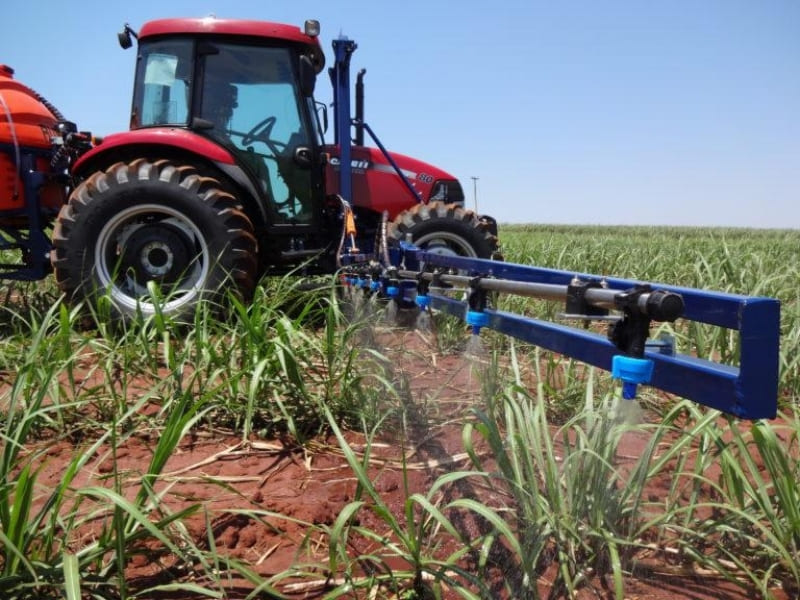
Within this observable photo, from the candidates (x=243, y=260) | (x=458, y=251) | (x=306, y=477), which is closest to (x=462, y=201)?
(x=458, y=251)

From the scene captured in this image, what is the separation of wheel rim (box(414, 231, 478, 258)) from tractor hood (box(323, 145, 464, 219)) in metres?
0.56

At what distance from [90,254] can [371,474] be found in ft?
8.15

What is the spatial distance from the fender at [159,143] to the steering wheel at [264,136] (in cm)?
22

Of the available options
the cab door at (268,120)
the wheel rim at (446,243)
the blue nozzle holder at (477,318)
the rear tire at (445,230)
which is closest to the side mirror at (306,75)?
the cab door at (268,120)

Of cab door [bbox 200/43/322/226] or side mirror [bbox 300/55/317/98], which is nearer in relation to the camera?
side mirror [bbox 300/55/317/98]

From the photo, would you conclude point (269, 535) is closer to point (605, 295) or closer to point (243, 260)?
point (605, 295)

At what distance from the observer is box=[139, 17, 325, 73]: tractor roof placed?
3764 mm

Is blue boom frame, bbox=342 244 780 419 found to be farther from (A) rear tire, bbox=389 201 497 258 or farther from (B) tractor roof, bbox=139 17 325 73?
(B) tractor roof, bbox=139 17 325 73

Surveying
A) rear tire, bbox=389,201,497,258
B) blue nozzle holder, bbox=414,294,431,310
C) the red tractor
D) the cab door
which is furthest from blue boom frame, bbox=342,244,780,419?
the cab door

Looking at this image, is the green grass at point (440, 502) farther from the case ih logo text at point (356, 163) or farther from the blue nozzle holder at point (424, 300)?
the case ih logo text at point (356, 163)

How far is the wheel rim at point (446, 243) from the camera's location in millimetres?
4133

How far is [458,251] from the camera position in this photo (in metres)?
4.30

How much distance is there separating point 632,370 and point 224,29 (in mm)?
3592

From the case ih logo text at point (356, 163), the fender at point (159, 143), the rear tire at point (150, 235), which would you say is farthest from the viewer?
the case ih logo text at point (356, 163)
